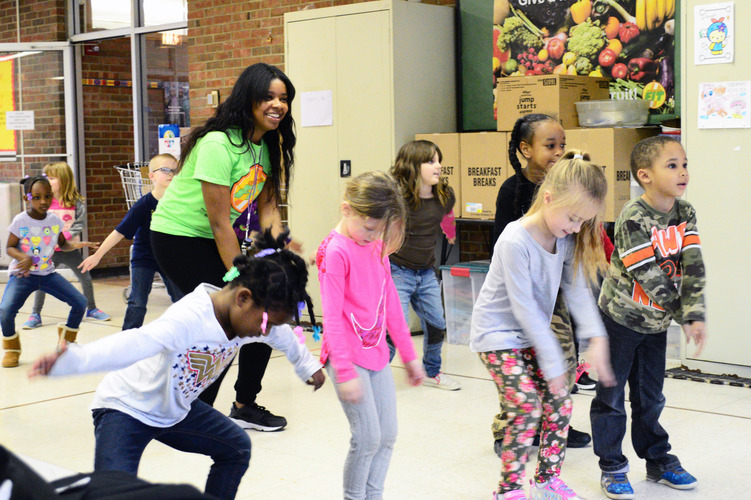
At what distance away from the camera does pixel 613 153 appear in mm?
5586

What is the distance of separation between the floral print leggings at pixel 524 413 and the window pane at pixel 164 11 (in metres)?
7.40

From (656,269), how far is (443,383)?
2015mm

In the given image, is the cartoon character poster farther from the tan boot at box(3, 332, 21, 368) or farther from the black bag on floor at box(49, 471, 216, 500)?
the tan boot at box(3, 332, 21, 368)

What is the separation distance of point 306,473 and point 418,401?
1222 millimetres

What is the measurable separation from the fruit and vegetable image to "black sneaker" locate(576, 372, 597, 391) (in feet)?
6.59

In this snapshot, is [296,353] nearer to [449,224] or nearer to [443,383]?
[443,383]

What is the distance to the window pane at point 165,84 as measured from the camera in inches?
385

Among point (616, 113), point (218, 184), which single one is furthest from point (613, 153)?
point (218, 184)

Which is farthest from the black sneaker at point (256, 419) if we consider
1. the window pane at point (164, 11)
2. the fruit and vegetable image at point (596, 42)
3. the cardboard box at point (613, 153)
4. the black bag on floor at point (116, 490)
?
the window pane at point (164, 11)

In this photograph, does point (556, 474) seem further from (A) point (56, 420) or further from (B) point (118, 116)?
(B) point (118, 116)

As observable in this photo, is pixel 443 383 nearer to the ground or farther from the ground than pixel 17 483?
nearer to the ground

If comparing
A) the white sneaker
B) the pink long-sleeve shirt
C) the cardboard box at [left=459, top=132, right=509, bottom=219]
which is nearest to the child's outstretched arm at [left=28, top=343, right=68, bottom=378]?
the pink long-sleeve shirt

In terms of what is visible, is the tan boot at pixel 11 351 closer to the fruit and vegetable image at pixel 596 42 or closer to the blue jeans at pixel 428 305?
the blue jeans at pixel 428 305

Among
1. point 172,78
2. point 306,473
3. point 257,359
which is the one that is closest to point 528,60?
point 257,359
